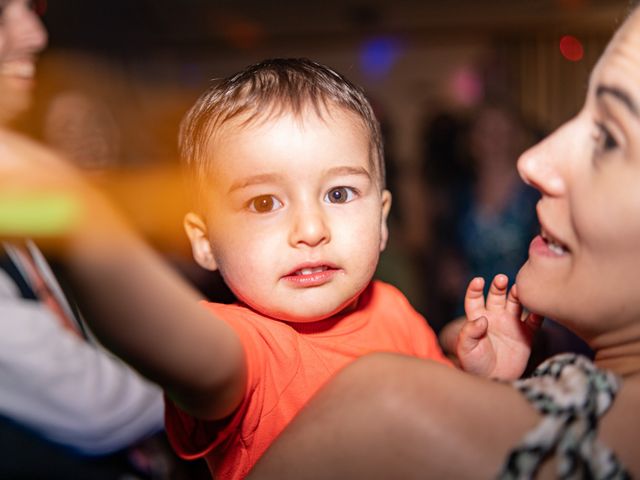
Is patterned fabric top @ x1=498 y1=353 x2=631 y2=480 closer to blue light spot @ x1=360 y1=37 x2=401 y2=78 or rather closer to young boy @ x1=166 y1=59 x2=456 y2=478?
young boy @ x1=166 y1=59 x2=456 y2=478

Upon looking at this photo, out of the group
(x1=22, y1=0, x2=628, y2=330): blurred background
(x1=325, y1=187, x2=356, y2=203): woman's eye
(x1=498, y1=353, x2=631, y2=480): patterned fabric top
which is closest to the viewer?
(x1=498, y1=353, x2=631, y2=480): patterned fabric top

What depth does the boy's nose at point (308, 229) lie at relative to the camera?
2.69ft

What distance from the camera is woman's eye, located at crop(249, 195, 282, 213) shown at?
2.81 ft

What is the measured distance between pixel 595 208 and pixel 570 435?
24 centimetres

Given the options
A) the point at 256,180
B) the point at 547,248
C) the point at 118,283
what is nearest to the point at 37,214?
the point at 118,283

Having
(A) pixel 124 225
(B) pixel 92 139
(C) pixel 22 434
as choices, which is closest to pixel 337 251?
(A) pixel 124 225

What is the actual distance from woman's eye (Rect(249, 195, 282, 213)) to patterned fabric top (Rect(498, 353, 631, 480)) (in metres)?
0.38

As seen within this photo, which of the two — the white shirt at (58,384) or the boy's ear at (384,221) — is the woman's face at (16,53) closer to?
the white shirt at (58,384)

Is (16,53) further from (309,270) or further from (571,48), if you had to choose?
(571,48)

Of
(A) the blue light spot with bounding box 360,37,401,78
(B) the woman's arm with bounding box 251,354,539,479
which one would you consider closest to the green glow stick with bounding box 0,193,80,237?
(B) the woman's arm with bounding box 251,354,539,479

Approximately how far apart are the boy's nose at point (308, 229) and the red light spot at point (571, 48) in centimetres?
652

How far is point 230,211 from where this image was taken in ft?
2.85

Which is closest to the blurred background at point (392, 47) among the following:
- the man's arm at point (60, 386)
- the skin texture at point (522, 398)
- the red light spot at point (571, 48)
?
the red light spot at point (571, 48)

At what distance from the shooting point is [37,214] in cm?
46
